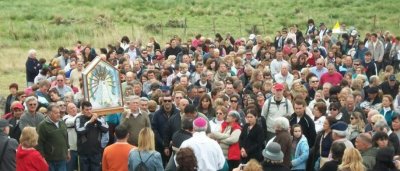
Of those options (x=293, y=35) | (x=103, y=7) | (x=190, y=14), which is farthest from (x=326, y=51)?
(x=103, y=7)

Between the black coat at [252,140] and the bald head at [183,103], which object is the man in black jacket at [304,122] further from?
the bald head at [183,103]

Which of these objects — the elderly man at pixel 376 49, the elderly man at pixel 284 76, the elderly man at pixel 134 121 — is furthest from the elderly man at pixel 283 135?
the elderly man at pixel 376 49

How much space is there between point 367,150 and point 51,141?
17.4 ft

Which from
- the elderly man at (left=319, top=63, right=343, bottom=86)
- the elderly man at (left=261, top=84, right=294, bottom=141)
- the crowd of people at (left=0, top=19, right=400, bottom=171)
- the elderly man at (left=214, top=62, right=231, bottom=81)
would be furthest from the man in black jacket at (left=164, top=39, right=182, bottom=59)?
the elderly man at (left=261, top=84, right=294, bottom=141)

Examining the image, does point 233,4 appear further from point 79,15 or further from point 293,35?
point 293,35

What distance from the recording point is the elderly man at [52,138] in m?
14.1

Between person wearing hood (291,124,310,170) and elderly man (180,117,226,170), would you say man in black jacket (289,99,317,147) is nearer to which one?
person wearing hood (291,124,310,170)

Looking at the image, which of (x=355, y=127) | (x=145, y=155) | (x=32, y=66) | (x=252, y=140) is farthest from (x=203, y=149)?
(x=32, y=66)

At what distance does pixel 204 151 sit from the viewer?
38.0 feet

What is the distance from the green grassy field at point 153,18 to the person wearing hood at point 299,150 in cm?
2077

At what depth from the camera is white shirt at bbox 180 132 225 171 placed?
11.5m

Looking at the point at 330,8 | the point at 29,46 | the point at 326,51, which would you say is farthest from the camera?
the point at 330,8

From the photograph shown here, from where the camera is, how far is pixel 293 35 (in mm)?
30375

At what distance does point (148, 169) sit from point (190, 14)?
38044 millimetres
